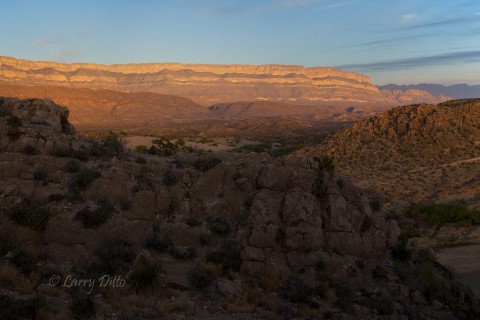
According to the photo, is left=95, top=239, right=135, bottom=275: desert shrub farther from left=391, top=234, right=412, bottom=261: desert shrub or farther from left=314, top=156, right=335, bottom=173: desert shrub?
left=391, top=234, right=412, bottom=261: desert shrub

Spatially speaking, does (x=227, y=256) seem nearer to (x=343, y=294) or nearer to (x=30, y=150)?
(x=343, y=294)

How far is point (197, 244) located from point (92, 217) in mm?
2936

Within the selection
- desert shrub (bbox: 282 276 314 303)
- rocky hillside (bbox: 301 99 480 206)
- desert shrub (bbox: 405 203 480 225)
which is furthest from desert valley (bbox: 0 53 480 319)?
rocky hillside (bbox: 301 99 480 206)

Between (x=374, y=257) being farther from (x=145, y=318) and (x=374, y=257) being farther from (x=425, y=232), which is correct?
(x=425, y=232)

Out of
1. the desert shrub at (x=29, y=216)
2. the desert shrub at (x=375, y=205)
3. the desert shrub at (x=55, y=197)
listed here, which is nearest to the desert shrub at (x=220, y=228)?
the desert shrub at (x=55, y=197)

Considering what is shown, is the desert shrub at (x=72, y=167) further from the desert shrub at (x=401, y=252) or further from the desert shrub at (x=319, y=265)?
the desert shrub at (x=401, y=252)

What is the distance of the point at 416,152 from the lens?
4431 cm

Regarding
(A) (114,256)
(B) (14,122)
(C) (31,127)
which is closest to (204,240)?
(A) (114,256)

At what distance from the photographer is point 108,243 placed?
1171 centimetres

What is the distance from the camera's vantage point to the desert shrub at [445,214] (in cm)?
2661

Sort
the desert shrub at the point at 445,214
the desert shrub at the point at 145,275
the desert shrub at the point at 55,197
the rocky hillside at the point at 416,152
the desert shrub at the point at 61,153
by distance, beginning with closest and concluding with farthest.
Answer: the desert shrub at the point at 145,275, the desert shrub at the point at 55,197, the desert shrub at the point at 61,153, the desert shrub at the point at 445,214, the rocky hillside at the point at 416,152

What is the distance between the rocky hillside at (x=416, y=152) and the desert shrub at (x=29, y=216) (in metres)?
26.9

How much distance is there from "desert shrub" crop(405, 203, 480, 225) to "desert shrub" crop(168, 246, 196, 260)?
1941 centimetres

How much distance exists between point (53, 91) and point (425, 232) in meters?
176
